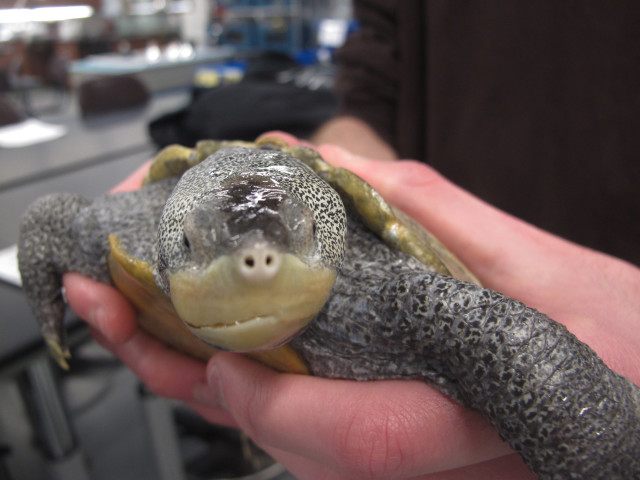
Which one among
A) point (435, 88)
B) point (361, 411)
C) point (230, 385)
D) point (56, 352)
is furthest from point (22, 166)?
point (361, 411)

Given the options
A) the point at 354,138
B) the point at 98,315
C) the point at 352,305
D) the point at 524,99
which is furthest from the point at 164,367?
the point at 524,99

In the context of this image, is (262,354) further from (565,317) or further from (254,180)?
(565,317)

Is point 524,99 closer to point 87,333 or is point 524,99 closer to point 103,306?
point 103,306

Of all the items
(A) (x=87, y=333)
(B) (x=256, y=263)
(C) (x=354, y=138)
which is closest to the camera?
(B) (x=256, y=263)

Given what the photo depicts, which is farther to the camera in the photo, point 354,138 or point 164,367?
point 354,138

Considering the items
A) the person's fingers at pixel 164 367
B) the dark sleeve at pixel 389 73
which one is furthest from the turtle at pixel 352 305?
the dark sleeve at pixel 389 73

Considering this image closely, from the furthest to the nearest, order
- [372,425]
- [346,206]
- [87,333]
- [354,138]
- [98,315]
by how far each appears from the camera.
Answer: [354,138] < [87,333] < [98,315] < [346,206] < [372,425]

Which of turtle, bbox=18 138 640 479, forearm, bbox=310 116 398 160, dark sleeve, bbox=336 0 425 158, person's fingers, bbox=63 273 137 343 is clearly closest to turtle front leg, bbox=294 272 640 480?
turtle, bbox=18 138 640 479
